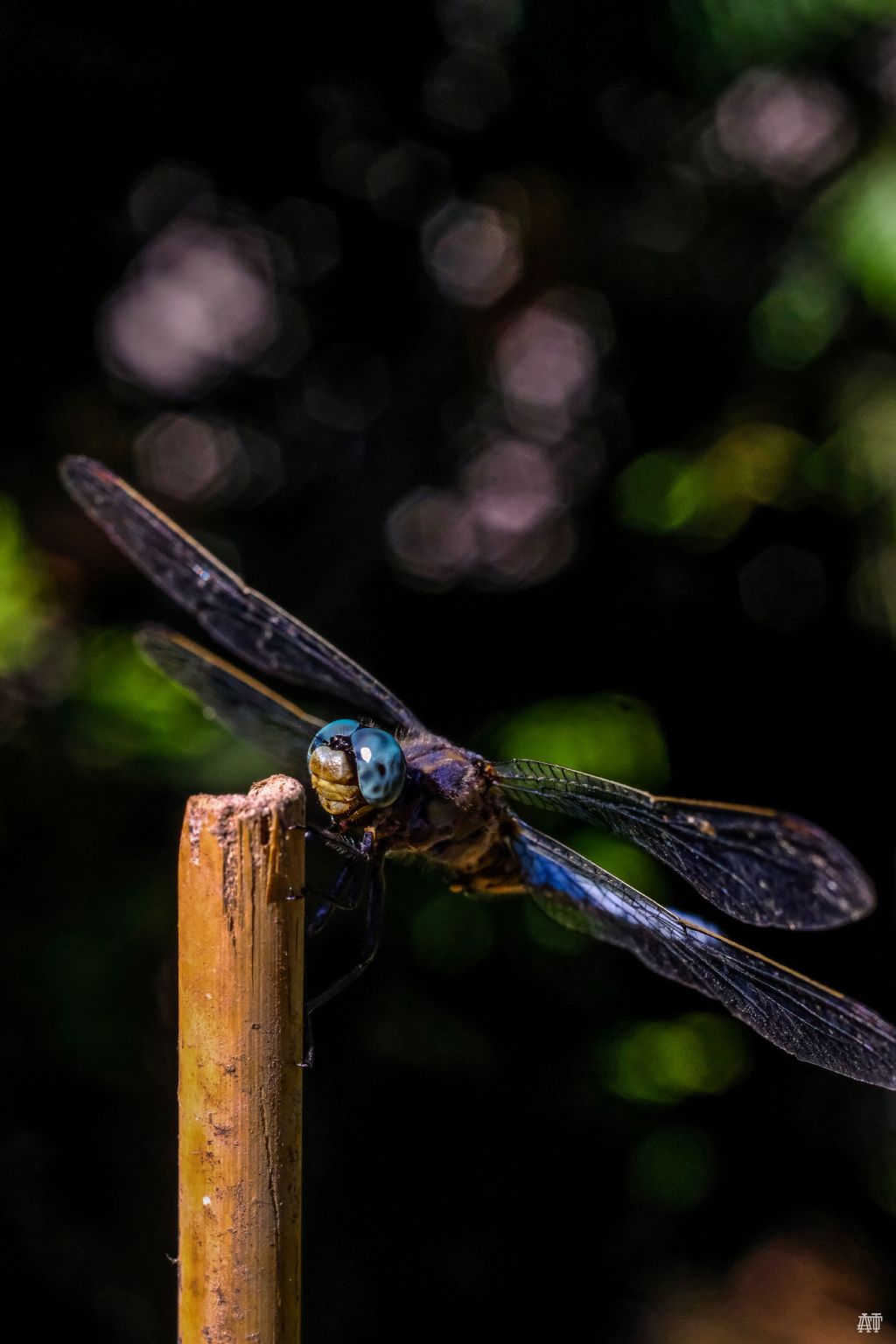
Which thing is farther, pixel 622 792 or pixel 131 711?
pixel 131 711

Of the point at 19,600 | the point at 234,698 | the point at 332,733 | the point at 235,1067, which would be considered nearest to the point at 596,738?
the point at 234,698

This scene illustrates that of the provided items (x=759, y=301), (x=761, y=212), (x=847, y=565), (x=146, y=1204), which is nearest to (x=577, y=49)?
(x=761, y=212)

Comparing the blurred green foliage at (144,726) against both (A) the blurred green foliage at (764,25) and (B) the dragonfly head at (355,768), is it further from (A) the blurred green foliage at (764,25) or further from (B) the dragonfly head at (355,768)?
(A) the blurred green foliage at (764,25)

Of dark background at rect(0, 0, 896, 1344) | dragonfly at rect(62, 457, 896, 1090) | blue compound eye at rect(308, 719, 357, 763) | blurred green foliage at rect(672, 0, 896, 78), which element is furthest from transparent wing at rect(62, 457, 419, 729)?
blurred green foliage at rect(672, 0, 896, 78)

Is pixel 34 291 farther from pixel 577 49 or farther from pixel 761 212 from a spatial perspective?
pixel 761 212

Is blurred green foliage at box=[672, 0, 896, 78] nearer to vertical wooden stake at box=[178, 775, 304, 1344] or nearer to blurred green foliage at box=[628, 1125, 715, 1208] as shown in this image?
vertical wooden stake at box=[178, 775, 304, 1344]

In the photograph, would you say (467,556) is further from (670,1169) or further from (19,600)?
(670,1169)
